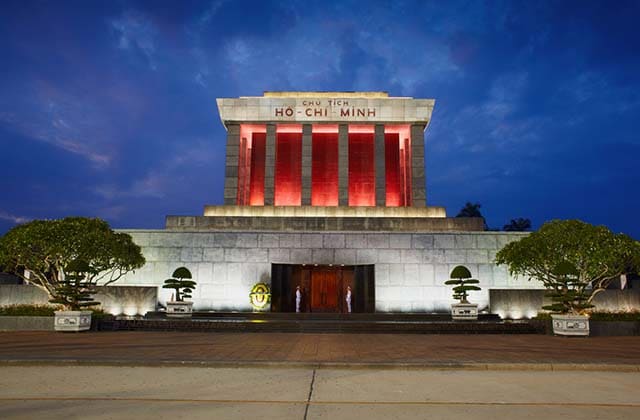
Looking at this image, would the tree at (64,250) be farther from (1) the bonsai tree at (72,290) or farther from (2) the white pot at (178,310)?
(2) the white pot at (178,310)

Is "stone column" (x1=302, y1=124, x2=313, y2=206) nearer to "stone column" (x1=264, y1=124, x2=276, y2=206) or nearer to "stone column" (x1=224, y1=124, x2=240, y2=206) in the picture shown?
"stone column" (x1=264, y1=124, x2=276, y2=206)

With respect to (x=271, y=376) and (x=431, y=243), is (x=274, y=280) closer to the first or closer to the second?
(x=431, y=243)

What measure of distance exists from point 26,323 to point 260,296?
12.5m

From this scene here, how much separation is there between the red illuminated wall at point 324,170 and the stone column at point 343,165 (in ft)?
6.64

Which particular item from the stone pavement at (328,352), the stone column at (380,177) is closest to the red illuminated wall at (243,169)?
the stone column at (380,177)

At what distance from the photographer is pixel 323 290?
31.4 meters

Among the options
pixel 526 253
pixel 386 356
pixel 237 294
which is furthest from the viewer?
pixel 237 294

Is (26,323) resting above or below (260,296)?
below

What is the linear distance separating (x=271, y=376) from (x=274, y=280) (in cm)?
1891

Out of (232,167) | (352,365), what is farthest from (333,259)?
(352,365)

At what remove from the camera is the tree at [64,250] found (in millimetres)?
20844

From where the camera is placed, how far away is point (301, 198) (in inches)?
1459

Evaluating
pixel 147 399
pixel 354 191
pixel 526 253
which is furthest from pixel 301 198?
pixel 147 399

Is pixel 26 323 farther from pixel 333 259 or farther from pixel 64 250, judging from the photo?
pixel 333 259
